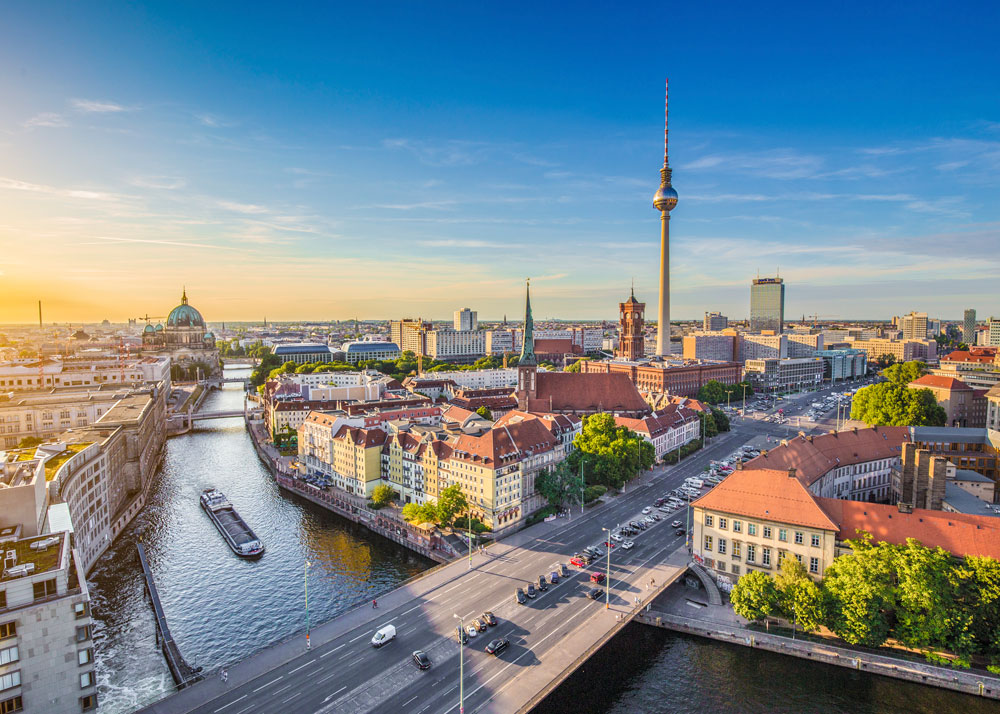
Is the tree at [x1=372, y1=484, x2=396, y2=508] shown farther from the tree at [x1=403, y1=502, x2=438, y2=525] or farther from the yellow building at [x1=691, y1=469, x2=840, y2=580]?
the yellow building at [x1=691, y1=469, x2=840, y2=580]

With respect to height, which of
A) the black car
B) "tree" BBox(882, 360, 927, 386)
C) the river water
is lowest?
the river water

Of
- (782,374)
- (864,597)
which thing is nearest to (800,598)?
(864,597)

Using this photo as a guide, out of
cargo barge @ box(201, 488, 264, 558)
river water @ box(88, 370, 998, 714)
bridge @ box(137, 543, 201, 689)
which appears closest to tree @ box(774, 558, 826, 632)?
river water @ box(88, 370, 998, 714)

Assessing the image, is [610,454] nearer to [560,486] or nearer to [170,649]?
[560,486]

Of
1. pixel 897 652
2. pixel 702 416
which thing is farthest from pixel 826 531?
pixel 702 416

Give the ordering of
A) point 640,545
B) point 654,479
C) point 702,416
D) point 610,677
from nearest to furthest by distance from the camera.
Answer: point 610,677 < point 640,545 < point 654,479 < point 702,416

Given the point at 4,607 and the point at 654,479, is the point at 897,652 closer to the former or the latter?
the point at 654,479
